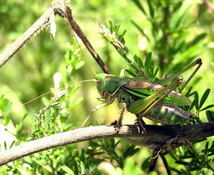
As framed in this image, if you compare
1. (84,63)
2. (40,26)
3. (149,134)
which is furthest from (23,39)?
(84,63)

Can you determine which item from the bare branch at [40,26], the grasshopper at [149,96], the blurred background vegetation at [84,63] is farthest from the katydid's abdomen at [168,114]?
the bare branch at [40,26]

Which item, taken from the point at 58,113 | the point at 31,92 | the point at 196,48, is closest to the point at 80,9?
the point at 31,92

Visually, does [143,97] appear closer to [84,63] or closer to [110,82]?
[110,82]

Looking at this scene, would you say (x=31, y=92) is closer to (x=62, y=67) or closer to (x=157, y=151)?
(x=62, y=67)

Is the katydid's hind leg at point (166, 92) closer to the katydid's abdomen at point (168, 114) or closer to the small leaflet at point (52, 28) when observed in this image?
the katydid's abdomen at point (168, 114)

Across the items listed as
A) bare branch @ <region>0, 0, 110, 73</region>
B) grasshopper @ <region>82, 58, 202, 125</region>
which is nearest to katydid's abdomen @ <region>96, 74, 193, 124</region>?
grasshopper @ <region>82, 58, 202, 125</region>

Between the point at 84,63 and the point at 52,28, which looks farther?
the point at 84,63

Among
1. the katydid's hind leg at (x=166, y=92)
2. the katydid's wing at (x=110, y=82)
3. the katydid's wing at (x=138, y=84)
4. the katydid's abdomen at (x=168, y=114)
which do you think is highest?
the katydid's wing at (x=110, y=82)

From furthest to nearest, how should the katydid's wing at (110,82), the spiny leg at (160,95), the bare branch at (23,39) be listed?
the katydid's wing at (110,82)
the spiny leg at (160,95)
the bare branch at (23,39)
